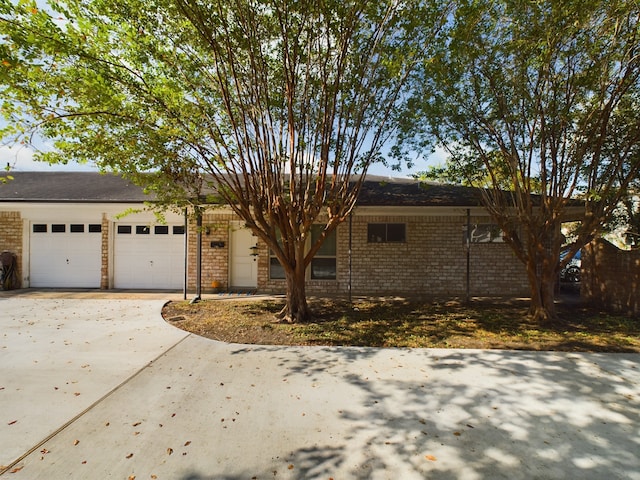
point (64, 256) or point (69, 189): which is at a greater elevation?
point (69, 189)

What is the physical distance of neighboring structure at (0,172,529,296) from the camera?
9.48 meters

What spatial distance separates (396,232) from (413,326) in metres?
4.06

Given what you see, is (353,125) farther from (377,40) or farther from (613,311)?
(613,311)

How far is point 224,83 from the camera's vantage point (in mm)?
5891

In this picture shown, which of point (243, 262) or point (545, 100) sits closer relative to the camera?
point (545, 100)

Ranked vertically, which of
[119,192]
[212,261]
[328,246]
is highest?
[119,192]

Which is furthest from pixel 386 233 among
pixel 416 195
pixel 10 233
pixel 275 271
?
pixel 10 233

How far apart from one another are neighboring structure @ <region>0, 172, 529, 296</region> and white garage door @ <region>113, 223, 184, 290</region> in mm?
31

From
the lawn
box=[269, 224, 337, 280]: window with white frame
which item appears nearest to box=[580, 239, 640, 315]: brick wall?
the lawn

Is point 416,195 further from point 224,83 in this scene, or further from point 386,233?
point 224,83

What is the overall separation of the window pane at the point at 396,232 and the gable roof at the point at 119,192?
0.87m

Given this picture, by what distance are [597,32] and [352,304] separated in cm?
682

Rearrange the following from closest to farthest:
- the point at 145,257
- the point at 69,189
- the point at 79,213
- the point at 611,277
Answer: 1. the point at 611,277
2. the point at 79,213
3. the point at 145,257
4. the point at 69,189

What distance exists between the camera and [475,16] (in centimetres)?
531
